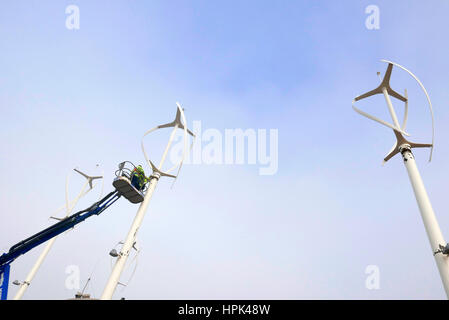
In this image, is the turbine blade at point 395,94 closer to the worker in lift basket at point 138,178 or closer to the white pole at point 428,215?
the white pole at point 428,215

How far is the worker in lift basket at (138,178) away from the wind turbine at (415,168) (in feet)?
80.6

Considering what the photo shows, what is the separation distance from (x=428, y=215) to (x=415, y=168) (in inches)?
174

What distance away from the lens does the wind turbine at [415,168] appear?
18734 mm

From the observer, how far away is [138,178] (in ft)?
109

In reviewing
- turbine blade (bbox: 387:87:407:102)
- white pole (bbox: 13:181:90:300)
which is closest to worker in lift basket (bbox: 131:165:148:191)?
white pole (bbox: 13:181:90:300)

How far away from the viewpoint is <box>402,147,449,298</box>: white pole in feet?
60.9

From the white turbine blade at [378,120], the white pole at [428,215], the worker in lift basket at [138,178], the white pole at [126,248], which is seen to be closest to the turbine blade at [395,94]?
the white turbine blade at [378,120]

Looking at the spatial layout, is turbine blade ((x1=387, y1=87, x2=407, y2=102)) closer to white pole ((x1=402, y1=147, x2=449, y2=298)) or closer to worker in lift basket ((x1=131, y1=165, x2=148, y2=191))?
white pole ((x1=402, y1=147, x2=449, y2=298))

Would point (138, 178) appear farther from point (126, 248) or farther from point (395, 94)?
point (395, 94)

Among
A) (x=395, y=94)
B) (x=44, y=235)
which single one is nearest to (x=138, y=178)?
(x=44, y=235)
